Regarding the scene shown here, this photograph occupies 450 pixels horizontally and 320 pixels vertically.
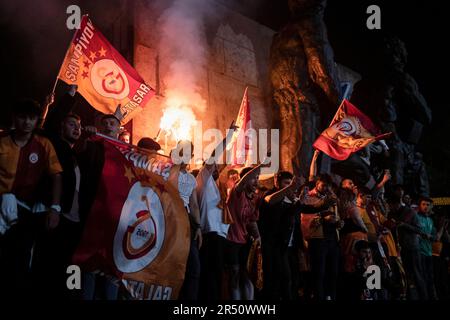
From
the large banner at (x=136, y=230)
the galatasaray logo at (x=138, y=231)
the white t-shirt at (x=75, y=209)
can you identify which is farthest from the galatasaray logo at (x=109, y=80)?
the white t-shirt at (x=75, y=209)

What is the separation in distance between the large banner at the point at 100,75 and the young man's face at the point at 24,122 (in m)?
2.01

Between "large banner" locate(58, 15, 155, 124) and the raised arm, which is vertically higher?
"large banner" locate(58, 15, 155, 124)

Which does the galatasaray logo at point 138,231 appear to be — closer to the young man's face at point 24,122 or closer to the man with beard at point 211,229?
the man with beard at point 211,229

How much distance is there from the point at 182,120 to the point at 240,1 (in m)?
3.86

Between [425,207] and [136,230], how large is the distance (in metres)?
6.53

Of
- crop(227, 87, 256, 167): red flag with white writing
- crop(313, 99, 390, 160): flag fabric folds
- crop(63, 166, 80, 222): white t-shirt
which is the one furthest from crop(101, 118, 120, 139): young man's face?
crop(313, 99, 390, 160): flag fabric folds

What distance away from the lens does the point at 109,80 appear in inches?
251

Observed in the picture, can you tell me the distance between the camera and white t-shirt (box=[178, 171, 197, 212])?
5.38m

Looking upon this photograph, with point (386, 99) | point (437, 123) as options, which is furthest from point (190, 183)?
point (437, 123)

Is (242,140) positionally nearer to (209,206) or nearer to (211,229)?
(209,206)

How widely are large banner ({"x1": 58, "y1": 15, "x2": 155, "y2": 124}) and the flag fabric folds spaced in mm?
3221

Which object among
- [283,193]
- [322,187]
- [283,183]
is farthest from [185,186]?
[322,187]

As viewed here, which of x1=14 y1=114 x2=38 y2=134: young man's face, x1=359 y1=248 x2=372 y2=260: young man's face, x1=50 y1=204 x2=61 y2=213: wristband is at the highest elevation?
x1=14 y1=114 x2=38 y2=134: young man's face

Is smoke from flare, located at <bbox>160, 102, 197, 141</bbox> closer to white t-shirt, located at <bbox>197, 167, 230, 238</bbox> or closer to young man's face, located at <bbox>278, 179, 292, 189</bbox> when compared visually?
young man's face, located at <bbox>278, 179, 292, 189</bbox>
